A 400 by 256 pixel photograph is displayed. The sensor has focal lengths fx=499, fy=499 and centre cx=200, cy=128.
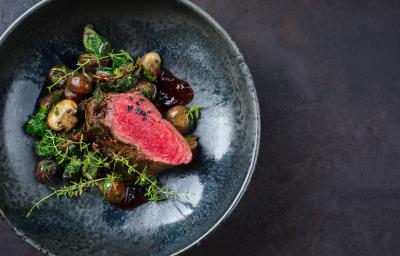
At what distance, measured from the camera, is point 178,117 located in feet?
7.89

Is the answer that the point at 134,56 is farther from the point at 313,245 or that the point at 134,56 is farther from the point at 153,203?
the point at 313,245

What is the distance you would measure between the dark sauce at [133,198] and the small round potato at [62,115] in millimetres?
425

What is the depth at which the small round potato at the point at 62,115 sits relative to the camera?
230 cm

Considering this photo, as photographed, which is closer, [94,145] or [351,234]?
[94,145]

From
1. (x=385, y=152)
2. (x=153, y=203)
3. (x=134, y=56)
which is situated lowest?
(x=385, y=152)

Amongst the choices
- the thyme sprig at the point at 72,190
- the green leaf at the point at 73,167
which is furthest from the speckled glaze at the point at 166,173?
the green leaf at the point at 73,167

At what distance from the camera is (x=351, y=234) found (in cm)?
263

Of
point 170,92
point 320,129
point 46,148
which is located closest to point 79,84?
point 46,148

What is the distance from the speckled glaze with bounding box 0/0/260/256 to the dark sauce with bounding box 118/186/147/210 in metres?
0.03

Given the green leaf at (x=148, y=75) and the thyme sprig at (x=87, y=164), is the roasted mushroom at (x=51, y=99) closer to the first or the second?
the thyme sprig at (x=87, y=164)

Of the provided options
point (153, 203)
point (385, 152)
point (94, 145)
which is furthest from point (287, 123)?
point (94, 145)

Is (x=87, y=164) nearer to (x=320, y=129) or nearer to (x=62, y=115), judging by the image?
(x=62, y=115)

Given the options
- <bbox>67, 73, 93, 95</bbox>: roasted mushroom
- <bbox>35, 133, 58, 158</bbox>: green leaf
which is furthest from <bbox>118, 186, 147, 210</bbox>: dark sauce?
<bbox>67, 73, 93, 95</bbox>: roasted mushroom

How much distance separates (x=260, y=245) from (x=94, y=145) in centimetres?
99
